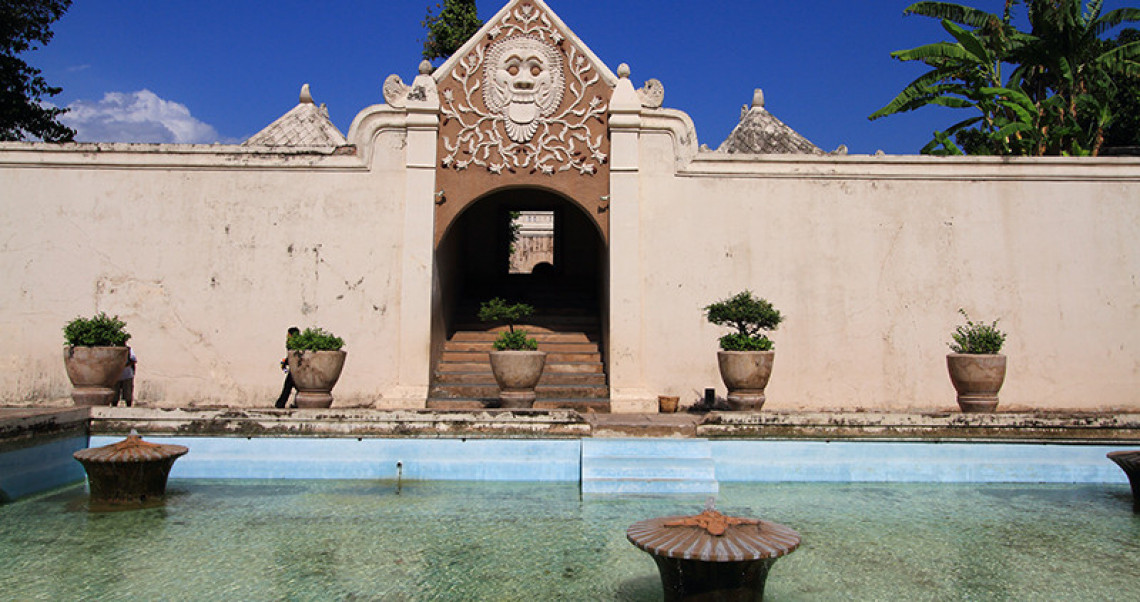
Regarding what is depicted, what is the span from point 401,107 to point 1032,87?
517 inches

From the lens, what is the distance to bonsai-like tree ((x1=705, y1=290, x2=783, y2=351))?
754 centimetres

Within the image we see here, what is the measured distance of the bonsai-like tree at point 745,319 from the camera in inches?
297

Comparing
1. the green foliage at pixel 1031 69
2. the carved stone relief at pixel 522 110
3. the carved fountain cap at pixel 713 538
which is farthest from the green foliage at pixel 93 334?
the green foliage at pixel 1031 69

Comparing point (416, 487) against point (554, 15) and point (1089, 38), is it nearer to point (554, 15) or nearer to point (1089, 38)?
point (554, 15)

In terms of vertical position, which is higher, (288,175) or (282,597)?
(288,175)

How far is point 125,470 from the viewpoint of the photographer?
196 inches

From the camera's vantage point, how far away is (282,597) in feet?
11.2

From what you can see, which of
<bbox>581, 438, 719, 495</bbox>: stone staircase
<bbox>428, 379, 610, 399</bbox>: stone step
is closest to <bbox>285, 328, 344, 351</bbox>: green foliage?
<bbox>428, 379, 610, 399</bbox>: stone step

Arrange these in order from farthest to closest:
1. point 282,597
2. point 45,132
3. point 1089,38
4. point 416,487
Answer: point 45,132
point 1089,38
point 416,487
point 282,597

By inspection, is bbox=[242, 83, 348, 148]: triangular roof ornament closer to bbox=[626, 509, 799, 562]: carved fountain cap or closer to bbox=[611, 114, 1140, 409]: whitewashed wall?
bbox=[611, 114, 1140, 409]: whitewashed wall

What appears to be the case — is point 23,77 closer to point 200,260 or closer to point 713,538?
point 200,260

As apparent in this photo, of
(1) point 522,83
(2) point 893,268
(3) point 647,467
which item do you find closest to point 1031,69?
(2) point 893,268

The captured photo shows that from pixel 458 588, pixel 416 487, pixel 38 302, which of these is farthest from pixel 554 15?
pixel 458 588

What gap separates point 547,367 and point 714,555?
718cm
